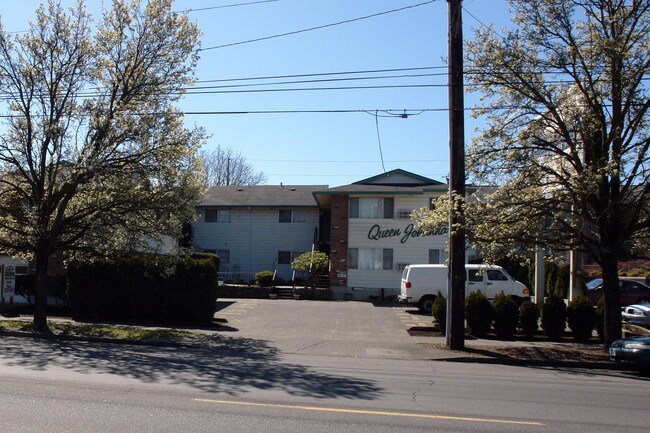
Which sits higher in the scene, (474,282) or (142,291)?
(474,282)

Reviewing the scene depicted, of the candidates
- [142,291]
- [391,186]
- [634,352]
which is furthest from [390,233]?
[634,352]

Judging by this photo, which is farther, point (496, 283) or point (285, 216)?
point (285, 216)

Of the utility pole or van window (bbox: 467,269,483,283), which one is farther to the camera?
van window (bbox: 467,269,483,283)

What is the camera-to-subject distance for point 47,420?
6.58 metres

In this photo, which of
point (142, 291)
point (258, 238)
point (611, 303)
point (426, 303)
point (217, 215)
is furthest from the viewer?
point (217, 215)

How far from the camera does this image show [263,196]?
134 feet

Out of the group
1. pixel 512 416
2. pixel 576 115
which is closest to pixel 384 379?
pixel 512 416

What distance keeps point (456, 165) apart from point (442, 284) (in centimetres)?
1031

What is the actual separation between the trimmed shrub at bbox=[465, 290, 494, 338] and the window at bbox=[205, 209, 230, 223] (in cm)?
2475

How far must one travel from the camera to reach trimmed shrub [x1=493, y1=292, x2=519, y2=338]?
59.8 ft

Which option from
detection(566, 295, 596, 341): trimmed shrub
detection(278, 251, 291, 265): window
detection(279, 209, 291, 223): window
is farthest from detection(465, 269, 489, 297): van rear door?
detection(279, 209, 291, 223): window

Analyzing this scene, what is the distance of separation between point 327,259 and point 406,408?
26240mm

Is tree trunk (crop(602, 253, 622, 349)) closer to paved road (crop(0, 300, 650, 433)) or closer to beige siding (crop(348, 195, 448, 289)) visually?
paved road (crop(0, 300, 650, 433))

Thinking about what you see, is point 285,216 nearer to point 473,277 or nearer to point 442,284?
point 442,284
